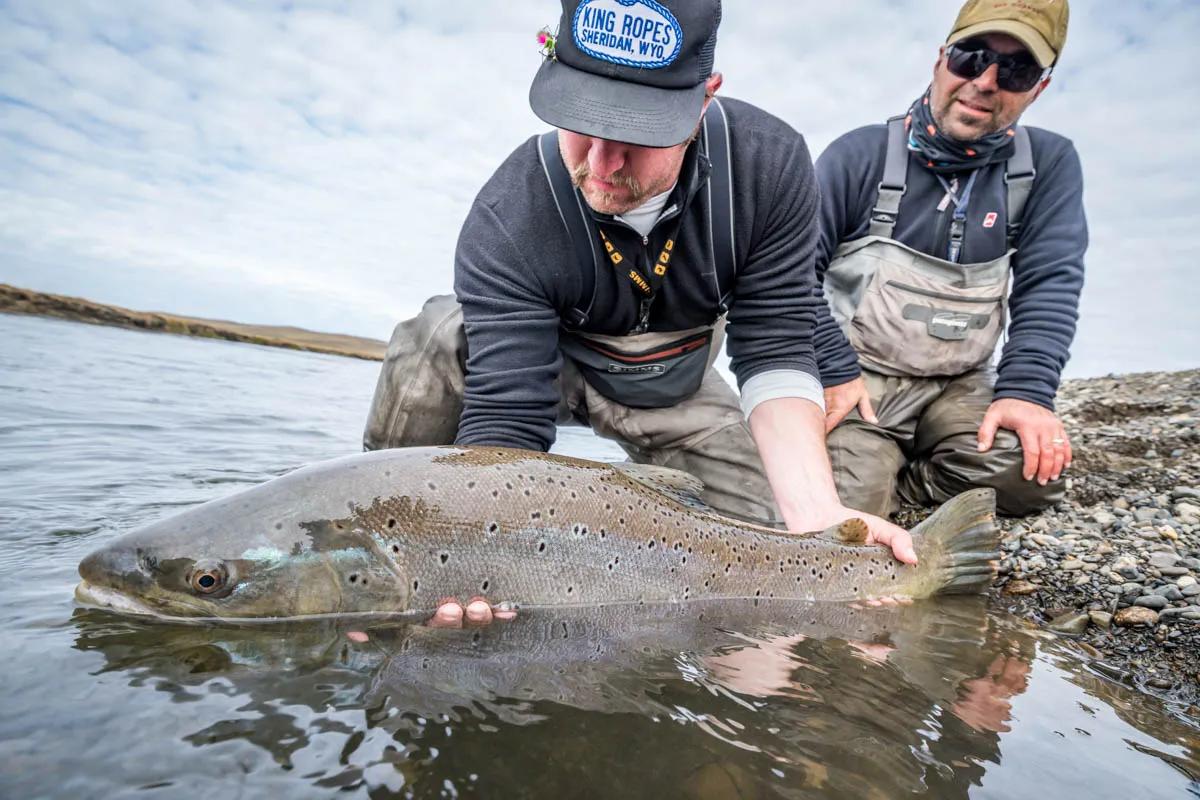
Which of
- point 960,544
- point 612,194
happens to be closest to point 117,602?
point 612,194

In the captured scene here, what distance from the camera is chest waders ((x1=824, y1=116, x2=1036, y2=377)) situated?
13.7ft

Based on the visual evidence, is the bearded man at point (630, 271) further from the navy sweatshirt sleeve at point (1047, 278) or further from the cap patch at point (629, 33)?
the navy sweatshirt sleeve at point (1047, 278)

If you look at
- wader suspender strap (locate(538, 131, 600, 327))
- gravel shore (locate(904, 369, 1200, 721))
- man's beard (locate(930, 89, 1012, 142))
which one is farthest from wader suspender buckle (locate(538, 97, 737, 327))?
gravel shore (locate(904, 369, 1200, 721))

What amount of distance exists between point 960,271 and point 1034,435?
3.23 ft

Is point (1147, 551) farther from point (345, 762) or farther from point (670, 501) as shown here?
point (345, 762)

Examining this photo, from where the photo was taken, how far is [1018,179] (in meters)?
4.19

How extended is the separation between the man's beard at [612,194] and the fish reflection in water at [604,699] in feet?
4.91

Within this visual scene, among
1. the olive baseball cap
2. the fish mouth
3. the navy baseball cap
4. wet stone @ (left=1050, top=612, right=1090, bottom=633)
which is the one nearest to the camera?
the fish mouth

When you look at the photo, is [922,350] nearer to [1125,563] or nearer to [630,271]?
[1125,563]

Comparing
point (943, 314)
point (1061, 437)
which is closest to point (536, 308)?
point (943, 314)

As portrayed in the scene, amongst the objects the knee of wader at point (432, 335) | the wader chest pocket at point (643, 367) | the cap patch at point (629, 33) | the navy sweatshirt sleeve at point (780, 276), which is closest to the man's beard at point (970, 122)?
the navy sweatshirt sleeve at point (780, 276)

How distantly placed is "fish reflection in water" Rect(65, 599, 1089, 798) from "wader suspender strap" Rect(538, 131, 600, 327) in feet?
4.75

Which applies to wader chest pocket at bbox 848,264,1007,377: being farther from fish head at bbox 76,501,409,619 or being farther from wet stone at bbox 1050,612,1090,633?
fish head at bbox 76,501,409,619

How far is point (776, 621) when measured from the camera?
2510mm
